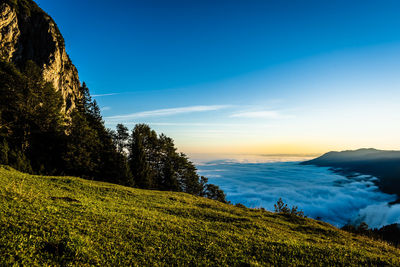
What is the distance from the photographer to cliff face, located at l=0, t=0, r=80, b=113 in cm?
6712

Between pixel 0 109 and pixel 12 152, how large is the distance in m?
16.1

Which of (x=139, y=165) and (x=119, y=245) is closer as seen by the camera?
(x=119, y=245)

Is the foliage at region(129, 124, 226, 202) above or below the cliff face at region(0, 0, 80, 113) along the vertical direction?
below

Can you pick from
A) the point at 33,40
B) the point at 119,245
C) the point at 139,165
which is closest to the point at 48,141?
the point at 139,165

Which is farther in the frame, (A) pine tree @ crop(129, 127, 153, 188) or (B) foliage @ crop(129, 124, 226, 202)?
(B) foliage @ crop(129, 124, 226, 202)

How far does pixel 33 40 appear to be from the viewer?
7856 cm

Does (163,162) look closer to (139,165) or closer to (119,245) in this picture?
(139,165)

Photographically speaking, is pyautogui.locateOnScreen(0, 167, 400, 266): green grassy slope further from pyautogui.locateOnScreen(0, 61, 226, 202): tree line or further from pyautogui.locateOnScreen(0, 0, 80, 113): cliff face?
pyautogui.locateOnScreen(0, 0, 80, 113): cliff face

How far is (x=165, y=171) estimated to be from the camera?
233 feet

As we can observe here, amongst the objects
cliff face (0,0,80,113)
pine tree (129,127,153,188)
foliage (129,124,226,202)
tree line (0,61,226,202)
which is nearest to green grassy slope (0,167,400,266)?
tree line (0,61,226,202)

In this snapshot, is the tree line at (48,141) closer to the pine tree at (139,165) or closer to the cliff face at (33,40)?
the pine tree at (139,165)

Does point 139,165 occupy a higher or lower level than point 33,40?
lower

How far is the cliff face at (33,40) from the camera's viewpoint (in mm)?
67125

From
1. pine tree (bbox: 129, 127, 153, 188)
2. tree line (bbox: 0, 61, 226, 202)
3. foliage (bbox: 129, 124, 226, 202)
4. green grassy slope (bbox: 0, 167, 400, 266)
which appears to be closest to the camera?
green grassy slope (bbox: 0, 167, 400, 266)
